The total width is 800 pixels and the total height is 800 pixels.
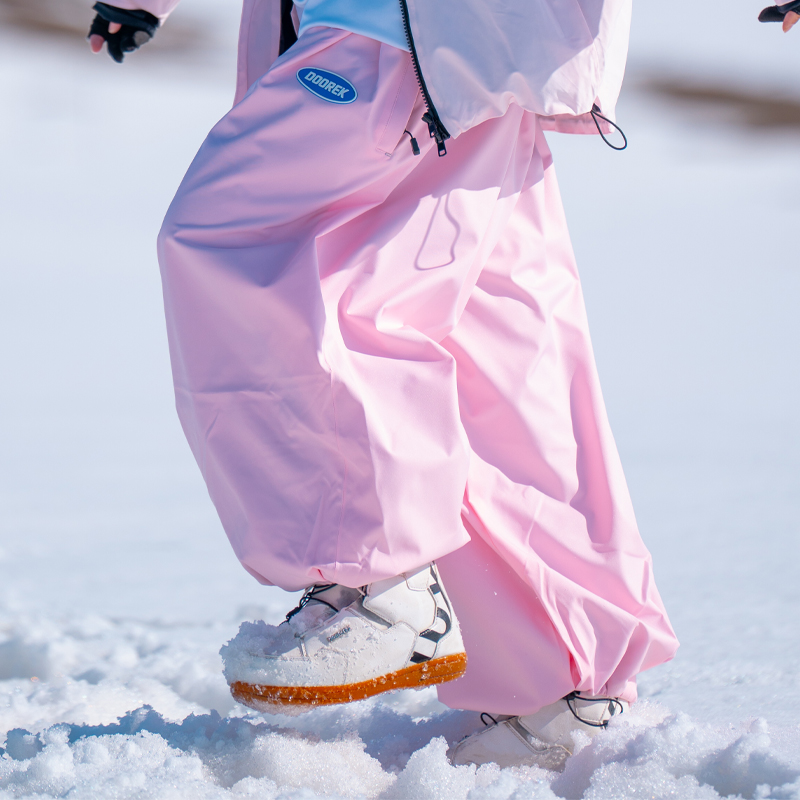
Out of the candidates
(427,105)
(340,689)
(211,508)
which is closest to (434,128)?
(427,105)

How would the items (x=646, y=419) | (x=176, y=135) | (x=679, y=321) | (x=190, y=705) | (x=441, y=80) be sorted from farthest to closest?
(x=176, y=135) < (x=679, y=321) < (x=646, y=419) < (x=190, y=705) < (x=441, y=80)

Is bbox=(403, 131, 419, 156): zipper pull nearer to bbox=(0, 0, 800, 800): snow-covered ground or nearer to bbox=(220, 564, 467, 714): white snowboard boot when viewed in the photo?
bbox=(220, 564, 467, 714): white snowboard boot

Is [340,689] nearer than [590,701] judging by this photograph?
Yes

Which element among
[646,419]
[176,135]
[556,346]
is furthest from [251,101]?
[176,135]

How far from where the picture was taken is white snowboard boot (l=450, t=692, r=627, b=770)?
107 cm

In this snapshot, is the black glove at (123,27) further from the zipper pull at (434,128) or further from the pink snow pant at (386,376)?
the zipper pull at (434,128)

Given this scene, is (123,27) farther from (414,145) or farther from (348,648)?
(348,648)

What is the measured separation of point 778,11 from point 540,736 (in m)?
0.90

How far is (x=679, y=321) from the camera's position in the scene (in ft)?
16.3

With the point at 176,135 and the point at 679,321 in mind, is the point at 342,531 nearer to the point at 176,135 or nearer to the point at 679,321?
the point at 679,321

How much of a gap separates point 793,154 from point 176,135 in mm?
5771

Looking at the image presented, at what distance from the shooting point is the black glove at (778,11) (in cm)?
101

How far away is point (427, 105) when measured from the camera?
0.93 metres

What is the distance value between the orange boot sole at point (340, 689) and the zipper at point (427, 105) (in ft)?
1.79
